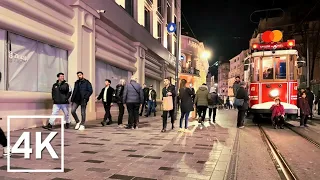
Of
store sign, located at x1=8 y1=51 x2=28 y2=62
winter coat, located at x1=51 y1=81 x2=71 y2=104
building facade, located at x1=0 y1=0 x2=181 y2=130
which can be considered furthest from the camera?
winter coat, located at x1=51 y1=81 x2=71 y2=104

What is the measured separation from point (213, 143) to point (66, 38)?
680 centimetres

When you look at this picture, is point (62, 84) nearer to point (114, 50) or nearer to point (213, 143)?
point (213, 143)

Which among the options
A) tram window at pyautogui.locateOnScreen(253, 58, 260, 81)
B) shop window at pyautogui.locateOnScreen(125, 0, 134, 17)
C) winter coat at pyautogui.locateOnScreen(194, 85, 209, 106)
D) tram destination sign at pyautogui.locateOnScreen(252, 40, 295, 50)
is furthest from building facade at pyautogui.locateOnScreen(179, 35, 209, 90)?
winter coat at pyautogui.locateOnScreen(194, 85, 209, 106)

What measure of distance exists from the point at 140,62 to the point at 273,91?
1001 cm

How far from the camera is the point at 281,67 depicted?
14031 mm

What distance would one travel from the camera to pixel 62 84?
1002 cm

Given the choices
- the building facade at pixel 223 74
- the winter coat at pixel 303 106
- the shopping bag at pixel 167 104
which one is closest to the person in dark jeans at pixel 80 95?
the shopping bag at pixel 167 104

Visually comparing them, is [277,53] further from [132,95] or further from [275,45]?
[132,95]

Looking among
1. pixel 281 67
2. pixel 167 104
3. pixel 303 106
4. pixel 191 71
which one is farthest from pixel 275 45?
pixel 191 71

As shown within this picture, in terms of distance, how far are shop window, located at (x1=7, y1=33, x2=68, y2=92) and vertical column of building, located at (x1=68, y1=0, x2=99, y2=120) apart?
0.40m

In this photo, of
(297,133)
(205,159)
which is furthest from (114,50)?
(205,159)

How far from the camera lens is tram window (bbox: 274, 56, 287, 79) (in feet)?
45.7

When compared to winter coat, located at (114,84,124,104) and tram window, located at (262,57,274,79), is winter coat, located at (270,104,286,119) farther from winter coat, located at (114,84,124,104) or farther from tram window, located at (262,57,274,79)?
winter coat, located at (114,84,124,104)

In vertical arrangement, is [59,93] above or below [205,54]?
below
